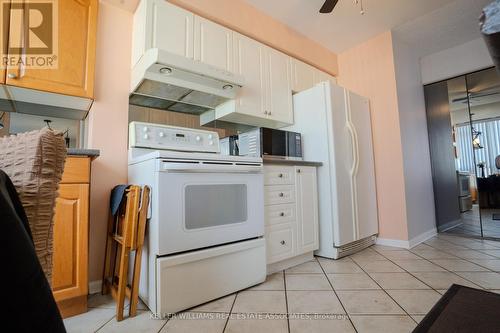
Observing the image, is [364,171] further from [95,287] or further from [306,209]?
[95,287]

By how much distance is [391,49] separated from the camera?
283cm

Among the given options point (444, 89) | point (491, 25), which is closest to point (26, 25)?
point (491, 25)

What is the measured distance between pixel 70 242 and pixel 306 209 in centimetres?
172

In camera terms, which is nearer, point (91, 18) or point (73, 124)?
point (91, 18)

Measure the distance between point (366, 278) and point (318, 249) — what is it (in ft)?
1.95

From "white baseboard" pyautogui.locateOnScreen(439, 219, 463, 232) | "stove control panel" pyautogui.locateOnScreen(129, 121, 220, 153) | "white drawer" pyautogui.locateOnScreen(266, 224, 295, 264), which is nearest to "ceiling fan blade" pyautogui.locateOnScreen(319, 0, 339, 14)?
"stove control panel" pyautogui.locateOnScreen(129, 121, 220, 153)

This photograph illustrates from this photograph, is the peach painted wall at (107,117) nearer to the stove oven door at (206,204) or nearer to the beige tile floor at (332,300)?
the beige tile floor at (332,300)

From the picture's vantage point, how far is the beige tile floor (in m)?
1.23

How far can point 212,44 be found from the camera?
6.95 ft

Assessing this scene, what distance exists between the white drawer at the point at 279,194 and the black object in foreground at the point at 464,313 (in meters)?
1.11

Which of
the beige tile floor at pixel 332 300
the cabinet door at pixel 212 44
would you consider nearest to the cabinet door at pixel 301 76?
the cabinet door at pixel 212 44

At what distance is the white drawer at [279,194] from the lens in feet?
6.33

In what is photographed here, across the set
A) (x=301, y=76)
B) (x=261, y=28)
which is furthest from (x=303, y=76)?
(x=261, y=28)

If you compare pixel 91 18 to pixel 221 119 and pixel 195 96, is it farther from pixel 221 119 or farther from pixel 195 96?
pixel 221 119
